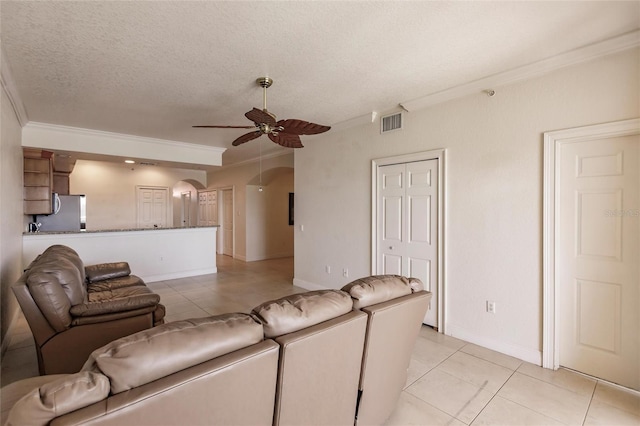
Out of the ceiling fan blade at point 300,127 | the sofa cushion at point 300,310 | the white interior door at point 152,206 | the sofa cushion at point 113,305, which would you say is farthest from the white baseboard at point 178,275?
the sofa cushion at point 300,310

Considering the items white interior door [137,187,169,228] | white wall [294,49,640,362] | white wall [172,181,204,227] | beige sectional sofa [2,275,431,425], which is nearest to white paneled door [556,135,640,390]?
white wall [294,49,640,362]

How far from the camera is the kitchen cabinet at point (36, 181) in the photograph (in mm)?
4336

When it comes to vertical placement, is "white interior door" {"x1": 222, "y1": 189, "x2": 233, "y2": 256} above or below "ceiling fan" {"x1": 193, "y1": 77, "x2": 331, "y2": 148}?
below

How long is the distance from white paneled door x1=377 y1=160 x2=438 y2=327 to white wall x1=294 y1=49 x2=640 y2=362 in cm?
19

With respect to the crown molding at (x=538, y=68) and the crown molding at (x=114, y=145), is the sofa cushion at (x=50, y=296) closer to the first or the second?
the crown molding at (x=114, y=145)

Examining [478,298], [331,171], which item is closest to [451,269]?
[478,298]

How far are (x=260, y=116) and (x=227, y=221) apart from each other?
21.8 ft

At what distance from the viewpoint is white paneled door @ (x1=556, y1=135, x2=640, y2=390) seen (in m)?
2.31

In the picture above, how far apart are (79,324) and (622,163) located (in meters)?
4.45

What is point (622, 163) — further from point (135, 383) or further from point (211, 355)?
point (135, 383)

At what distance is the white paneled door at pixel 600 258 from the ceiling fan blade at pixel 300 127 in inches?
85.9

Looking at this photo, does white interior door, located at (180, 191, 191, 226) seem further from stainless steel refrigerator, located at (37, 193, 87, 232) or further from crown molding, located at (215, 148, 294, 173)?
stainless steel refrigerator, located at (37, 193, 87, 232)

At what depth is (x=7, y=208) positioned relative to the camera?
9.82 ft

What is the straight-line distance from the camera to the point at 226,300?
15.0ft
